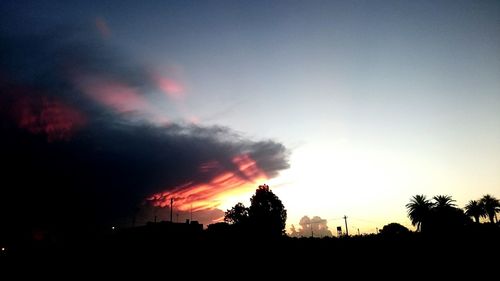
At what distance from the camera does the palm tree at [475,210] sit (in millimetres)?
74812

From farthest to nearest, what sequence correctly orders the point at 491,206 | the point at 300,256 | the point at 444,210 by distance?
1. the point at 491,206
2. the point at 444,210
3. the point at 300,256

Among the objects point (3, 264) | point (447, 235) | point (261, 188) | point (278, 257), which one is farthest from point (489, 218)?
point (3, 264)

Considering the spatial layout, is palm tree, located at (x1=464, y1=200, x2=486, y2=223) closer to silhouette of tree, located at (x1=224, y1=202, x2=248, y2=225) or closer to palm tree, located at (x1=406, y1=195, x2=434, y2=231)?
palm tree, located at (x1=406, y1=195, x2=434, y2=231)

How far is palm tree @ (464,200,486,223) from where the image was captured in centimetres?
7481

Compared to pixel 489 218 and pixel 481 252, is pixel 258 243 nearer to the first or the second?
pixel 481 252

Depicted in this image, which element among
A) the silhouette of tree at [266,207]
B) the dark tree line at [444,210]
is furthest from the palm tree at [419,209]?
the silhouette of tree at [266,207]

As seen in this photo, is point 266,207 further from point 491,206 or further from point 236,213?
point 491,206

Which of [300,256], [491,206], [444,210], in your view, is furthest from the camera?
[491,206]

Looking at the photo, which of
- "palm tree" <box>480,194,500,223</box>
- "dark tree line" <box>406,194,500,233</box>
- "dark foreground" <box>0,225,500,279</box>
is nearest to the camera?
"dark foreground" <box>0,225,500,279</box>

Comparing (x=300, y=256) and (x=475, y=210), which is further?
(x=475, y=210)

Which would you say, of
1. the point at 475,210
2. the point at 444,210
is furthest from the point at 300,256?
the point at 475,210

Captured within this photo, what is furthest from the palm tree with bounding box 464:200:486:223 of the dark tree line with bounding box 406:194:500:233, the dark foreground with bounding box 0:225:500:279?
the dark foreground with bounding box 0:225:500:279

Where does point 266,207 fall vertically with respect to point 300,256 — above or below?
above

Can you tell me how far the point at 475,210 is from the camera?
75.2m
